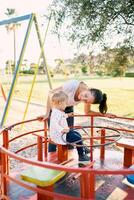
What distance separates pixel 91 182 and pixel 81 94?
147 cm

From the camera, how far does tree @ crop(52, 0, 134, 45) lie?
6867 mm

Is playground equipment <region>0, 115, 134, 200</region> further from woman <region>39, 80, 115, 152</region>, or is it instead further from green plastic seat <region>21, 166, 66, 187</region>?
woman <region>39, 80, 115, 152</region>

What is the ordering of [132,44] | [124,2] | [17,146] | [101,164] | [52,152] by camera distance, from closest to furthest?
1. [101,164]
2. [52,152]
3. [17,146]
4. [124,2]
5. [132,44]

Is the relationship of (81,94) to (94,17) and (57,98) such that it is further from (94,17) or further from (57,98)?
(94,17)

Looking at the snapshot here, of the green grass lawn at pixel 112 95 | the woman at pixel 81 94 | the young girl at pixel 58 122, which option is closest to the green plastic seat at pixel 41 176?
the young girl at pixel 58 122

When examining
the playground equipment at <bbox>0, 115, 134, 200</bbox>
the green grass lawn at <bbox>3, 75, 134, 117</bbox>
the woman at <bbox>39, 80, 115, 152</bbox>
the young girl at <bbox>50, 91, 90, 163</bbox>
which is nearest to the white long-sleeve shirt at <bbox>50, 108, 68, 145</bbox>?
the young girl at <bbox>50, 91, 90, 163</bbox>

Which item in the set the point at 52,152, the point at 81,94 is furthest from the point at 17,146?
the point at 81,94

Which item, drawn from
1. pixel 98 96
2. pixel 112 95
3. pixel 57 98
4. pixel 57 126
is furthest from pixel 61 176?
pixel 112 95

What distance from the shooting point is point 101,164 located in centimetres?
412

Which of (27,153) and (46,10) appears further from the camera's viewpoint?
(46,10)

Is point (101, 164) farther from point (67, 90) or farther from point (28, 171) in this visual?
point (28, 171)

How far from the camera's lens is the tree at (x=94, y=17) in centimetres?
687

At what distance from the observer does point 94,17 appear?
23.6ft

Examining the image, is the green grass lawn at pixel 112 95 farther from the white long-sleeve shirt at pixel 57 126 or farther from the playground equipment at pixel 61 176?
the white long-sleeve shirt at pixel 57 126
